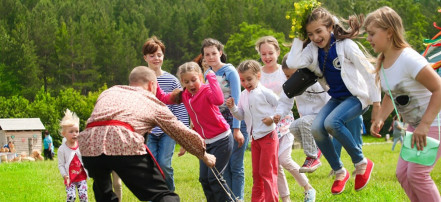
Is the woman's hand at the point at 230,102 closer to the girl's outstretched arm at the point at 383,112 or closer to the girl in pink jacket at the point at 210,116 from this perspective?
the girl in pink jacket at the point at 210,116

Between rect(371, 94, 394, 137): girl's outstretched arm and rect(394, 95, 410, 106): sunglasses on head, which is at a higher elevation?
rect(394, 95, 410, 106): sunglasses on head

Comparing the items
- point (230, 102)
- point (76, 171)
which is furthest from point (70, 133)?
point (230, 102)

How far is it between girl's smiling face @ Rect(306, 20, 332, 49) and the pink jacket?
121 cm

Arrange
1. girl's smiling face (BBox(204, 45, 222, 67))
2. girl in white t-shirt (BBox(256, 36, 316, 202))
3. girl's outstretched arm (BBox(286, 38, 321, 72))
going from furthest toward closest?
girl's smiling face (BBox(204, 45, 222, 67)) → girl in white t-shirt (BBox(256, 36, 316, 202)) → girl's outstretched arm (BBox(286, 38, 321, 72))

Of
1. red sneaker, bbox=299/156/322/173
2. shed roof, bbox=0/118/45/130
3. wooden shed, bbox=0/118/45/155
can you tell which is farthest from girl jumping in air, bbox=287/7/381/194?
shed roof, bbox=0/118/45/130

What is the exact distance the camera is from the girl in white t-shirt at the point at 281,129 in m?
8.28

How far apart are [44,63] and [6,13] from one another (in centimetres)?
1124

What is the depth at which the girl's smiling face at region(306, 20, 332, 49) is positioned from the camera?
270 inches

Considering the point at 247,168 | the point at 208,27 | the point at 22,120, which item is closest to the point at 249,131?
the point at 247,168

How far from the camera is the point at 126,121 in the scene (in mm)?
5609

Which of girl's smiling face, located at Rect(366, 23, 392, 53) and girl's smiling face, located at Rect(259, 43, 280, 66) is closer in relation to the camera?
girl's smiling face, located at Rect(366, 23, 392, 53)

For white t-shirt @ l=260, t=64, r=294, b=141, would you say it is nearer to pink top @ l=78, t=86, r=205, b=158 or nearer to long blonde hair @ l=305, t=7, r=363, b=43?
long blonde hair @ l=305, t=7, r=363, b=43

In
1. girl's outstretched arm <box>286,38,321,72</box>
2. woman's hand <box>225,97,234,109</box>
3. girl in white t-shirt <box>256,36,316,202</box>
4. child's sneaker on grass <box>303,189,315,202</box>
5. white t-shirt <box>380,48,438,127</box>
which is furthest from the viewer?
girl in white t-shirt <box>256,36,316,202</box>

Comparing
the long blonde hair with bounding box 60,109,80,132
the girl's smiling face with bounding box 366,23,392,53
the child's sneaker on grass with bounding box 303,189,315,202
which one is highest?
the girl's smiling face with bounding box 366,23,392,53
